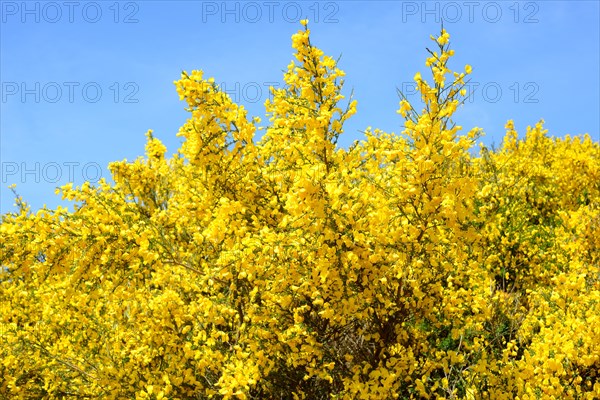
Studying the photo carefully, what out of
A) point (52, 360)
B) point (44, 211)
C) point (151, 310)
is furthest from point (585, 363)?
point (52, 360)

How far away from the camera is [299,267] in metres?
4.98

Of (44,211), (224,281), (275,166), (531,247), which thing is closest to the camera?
(224,281)

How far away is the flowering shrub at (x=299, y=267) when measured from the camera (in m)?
4.91

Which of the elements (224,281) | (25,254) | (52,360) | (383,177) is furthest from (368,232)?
(52,360)

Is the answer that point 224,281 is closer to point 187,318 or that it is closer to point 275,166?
point 187,318

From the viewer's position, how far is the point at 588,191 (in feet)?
46.0

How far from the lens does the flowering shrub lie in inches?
193

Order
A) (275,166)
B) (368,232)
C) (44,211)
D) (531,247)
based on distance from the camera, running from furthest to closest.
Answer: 1. (531,247)
2. (275,166)
3. (44,211)
4. (368,232)

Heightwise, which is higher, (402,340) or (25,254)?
(25,254)

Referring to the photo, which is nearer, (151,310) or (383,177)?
(383,177)

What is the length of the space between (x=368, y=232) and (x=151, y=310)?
232cm

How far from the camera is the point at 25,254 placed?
235 inches

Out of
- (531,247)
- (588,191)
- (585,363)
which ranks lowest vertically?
(585,363)

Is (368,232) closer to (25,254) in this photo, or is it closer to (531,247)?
(25,254)
